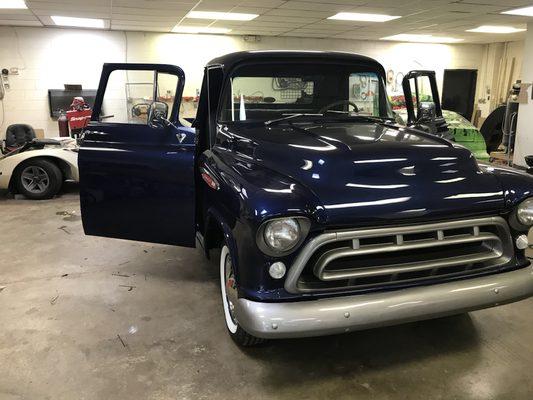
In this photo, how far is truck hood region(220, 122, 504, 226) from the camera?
2115 millimetres

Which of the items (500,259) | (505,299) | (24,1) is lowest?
(505,299)

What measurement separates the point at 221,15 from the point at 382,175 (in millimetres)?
7903

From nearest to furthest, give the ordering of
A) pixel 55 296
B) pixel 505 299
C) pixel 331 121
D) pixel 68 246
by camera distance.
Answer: pixel 505 299, pixel 331 121, pixel 55 296, pixel 68 246

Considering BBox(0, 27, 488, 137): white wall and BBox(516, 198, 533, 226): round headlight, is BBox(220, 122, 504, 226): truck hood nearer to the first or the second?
BBox(516, 198, 533, 226): round headlight

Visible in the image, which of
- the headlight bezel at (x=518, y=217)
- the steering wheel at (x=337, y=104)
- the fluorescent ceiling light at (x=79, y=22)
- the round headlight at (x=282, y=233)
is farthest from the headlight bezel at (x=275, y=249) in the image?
the fluorescent ceiling light at (x=79, y=22)

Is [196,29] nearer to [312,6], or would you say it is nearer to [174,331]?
[312,6]

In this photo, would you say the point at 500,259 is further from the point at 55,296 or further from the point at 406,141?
the point at 55,296

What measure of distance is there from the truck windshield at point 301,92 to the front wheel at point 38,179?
4.36 meters

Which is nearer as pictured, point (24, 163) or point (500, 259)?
point (500, 259)

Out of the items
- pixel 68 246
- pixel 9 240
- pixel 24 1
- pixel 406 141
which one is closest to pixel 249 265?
pixel 406 141

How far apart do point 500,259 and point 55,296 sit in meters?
3.09

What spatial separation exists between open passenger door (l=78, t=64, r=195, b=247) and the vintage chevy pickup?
0.02 meters

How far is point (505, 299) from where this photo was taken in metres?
2.27

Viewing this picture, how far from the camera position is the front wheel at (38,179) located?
21.3ft
